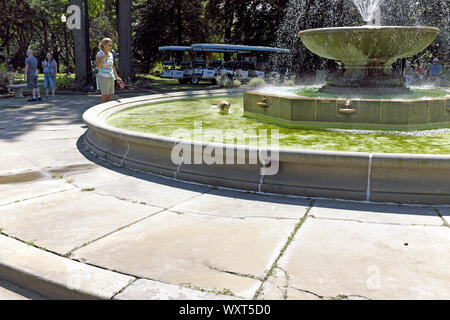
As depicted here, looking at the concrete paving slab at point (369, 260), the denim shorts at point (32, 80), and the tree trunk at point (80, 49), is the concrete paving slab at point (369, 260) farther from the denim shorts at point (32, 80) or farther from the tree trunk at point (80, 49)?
the tree trunk at point (80, 49)

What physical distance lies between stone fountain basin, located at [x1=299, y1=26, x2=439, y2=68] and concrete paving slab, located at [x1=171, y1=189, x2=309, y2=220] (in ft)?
18.6

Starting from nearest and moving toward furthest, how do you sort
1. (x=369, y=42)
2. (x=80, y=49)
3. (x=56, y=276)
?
(x=56, y=276) → (x=369, y=42) → (x=80, y=49)

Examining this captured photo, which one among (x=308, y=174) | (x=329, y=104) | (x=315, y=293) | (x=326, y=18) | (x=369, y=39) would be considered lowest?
(x=315, y=293)

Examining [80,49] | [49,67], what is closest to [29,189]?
[49,67]

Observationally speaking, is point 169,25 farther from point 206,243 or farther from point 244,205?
point 206,243

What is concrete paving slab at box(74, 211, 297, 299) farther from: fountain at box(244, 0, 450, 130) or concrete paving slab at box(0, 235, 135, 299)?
fountain at box(244, 0, 450, 130)

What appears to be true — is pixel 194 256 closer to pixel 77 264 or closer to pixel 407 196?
pixel 77 264

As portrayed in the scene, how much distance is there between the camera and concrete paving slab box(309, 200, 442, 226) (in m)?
4.29

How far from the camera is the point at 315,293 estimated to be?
2.93 m

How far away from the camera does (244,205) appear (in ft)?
15.6

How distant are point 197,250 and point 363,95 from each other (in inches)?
293

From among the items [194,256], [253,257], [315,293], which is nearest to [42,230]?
[194,256]

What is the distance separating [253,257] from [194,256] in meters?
0.46

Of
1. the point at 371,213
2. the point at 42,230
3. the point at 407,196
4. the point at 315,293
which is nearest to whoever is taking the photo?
the point at 315,293
